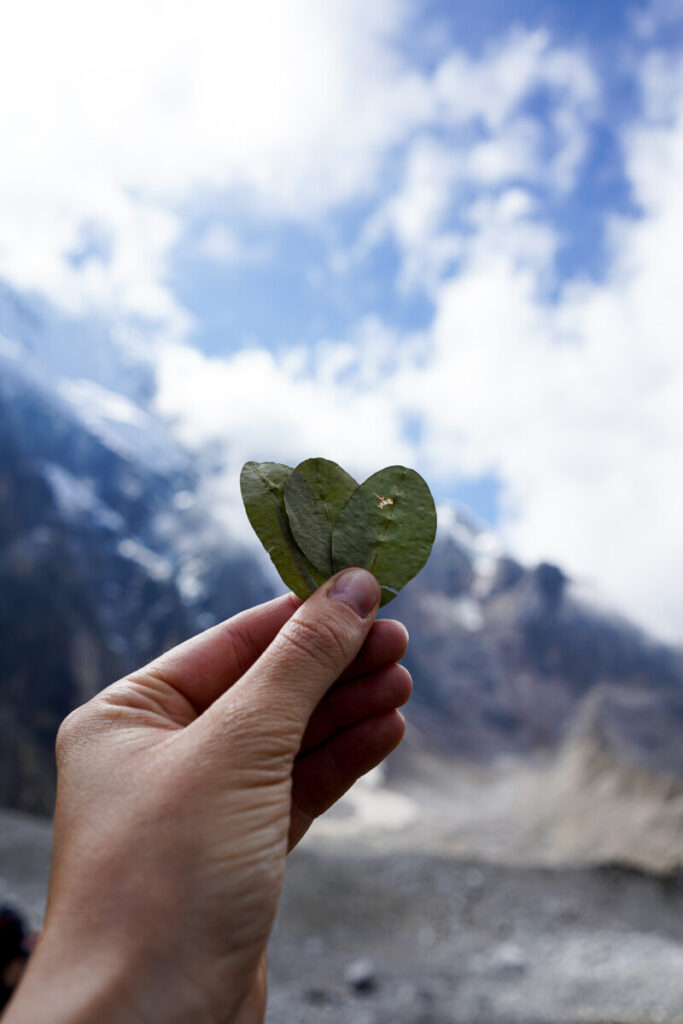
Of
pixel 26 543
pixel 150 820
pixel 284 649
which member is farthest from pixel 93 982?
pixel 26 543

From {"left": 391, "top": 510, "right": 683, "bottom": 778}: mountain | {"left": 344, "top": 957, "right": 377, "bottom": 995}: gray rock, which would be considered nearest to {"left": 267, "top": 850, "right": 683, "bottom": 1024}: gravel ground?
{"left": 344, "top": 957, "right": 377, "bottom": 995}: gray rock

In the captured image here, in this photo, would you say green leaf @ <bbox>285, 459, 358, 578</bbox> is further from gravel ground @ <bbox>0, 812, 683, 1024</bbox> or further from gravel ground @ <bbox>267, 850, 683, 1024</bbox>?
gravel ground @ <bbox>267, 850, 683, 1024</bbox>

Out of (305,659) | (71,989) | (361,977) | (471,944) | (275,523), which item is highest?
(275,523)

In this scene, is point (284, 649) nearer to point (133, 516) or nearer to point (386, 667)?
point (386, 667)

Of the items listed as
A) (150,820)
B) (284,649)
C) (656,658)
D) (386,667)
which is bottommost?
(150,820)

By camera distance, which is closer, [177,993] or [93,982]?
[93,982]

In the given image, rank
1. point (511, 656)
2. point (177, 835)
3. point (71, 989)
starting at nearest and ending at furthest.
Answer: point (71, 989) < point (177, 835) < point (511, 656)

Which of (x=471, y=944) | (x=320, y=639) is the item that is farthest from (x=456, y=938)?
(x=320, y=639)

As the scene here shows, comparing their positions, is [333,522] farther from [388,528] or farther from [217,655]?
[217,655]
